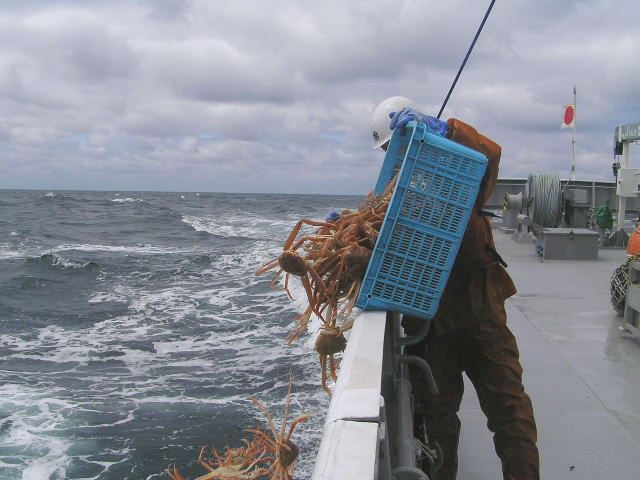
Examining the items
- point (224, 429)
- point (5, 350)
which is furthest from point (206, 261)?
point (224, 429)

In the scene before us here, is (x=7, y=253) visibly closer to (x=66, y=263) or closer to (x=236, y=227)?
(x=66, y=263)

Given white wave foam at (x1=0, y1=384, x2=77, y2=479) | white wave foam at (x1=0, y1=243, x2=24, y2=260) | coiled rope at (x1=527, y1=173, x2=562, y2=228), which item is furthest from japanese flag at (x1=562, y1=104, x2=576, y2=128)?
white wave foam at (x1=0, y1=243, x2=24, y2=260)

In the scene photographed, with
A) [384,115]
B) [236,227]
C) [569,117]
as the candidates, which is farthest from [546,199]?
[236,227]

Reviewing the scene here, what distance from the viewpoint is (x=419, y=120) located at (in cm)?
250

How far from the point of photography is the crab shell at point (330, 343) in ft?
8.73

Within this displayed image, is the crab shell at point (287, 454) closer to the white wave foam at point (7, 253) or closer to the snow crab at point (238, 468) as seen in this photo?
the snow crab at point (238, 468)

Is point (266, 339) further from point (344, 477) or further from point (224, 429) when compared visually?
point (344, 477)

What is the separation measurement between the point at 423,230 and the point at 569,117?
A: 45.2 ft

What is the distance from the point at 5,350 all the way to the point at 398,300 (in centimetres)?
881

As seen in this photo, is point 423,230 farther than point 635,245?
No

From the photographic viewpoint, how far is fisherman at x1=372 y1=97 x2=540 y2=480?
2.62 m

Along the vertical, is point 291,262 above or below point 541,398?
above

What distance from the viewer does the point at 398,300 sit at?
253cm

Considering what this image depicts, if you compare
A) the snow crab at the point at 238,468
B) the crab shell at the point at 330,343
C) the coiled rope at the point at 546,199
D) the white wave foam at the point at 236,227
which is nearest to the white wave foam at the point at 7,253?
the white wave foam at the point at 236,227
